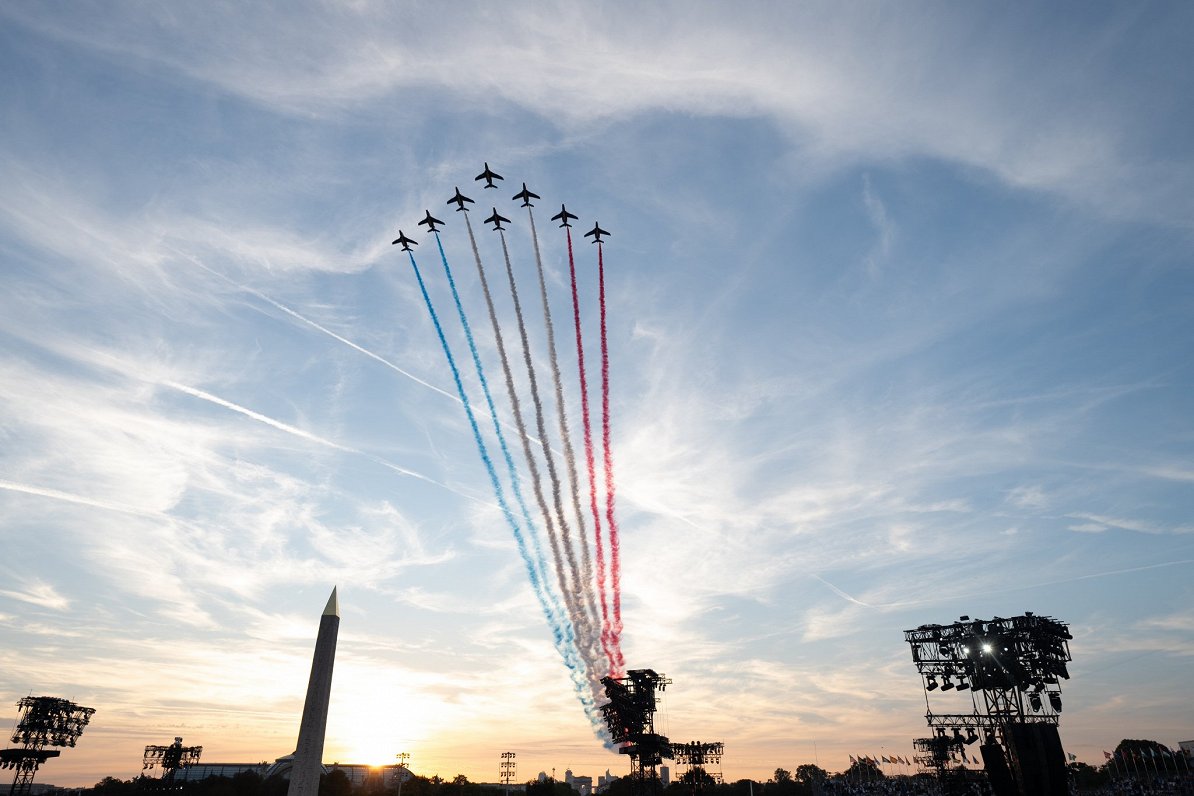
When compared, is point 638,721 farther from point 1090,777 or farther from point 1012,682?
point 1090,777

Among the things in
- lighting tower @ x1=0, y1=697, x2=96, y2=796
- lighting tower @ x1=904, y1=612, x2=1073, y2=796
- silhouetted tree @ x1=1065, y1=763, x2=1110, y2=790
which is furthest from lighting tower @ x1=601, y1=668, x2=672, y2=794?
silhouetted tree @ x1=1065, y1=763, x2=1110, y2=790

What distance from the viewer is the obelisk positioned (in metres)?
39.9

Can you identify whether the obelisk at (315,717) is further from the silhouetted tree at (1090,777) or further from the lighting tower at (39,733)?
the silhouetted tree at (1090,777)

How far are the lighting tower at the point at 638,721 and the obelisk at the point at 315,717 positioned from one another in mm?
39237

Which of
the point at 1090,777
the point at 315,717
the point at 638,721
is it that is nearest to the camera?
the point at 315,717

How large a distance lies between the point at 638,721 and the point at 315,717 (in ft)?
144

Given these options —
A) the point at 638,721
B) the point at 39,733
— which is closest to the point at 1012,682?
the point at 638,721

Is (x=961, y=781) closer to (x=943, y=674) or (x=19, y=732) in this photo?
(x=943, y=674)

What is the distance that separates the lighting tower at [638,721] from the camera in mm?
75125

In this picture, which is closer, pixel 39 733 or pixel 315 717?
pixel 315 717

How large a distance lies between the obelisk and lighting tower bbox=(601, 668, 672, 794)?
39237mm

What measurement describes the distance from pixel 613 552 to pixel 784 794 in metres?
111

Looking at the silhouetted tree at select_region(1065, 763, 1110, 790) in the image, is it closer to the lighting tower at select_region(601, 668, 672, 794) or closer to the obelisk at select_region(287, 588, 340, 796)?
the lighting tower at select_region(601, 668, 672, 794)

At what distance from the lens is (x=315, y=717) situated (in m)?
40.7
